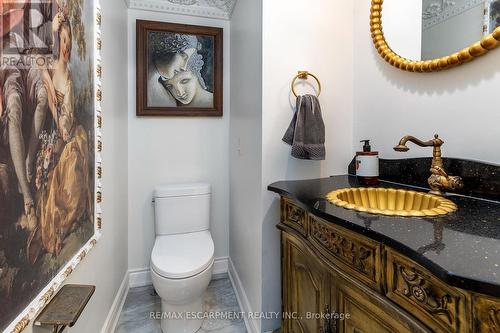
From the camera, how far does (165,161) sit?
7.01 feet

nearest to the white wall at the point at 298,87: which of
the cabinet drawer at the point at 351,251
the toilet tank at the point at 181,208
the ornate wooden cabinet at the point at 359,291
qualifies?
the ornate wooden cabinet at the point at 359,291

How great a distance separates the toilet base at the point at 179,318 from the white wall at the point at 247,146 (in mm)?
359

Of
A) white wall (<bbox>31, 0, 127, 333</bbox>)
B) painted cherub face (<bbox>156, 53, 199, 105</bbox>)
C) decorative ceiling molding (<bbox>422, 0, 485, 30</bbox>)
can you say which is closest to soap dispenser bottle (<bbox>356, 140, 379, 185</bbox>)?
decorative ceiling molding (<bbox>422, 0, 485, 30</bbox>)

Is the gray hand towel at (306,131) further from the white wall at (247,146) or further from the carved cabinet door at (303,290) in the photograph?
the carved cabinet door at (303,290)

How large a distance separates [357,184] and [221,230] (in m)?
1.39

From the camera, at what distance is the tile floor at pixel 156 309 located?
163cm

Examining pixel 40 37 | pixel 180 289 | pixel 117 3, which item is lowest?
pixel 180 289

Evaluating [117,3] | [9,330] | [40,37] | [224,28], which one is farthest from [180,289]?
[224,28]

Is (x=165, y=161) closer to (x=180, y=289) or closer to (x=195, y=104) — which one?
(x=195, y=104)

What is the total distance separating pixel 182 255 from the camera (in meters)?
1.61

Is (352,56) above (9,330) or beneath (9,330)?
above

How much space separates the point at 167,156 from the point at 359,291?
68.8 inches

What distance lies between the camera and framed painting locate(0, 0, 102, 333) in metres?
0.64

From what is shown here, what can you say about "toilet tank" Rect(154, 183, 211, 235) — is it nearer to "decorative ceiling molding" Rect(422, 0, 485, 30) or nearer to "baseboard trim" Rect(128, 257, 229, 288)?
"baseboard trim" Rect(128, 257, 229, 288)
